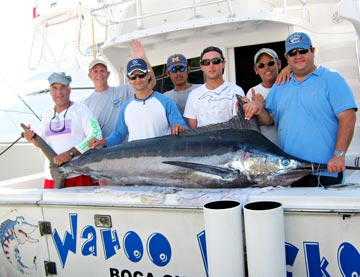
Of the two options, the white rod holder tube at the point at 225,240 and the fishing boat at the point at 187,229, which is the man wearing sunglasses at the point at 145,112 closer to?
the fishing boat at the point at 187,229

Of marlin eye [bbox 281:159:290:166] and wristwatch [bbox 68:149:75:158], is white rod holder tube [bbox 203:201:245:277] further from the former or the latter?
wristwatch [bbox 68:149:75:158]

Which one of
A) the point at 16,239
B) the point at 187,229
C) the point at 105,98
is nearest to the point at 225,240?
the point at 187,229

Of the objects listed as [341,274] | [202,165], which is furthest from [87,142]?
[341,274]

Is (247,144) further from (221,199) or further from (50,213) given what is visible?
(50,213)

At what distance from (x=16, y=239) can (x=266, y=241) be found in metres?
1.89

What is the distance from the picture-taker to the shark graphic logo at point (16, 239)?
9.23 ft

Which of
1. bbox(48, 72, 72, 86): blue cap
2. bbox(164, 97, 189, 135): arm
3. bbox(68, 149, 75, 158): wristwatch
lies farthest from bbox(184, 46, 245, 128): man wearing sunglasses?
bbox(48, 72, 72, 86): blue cap

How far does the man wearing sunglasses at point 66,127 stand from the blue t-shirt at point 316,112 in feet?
4.89

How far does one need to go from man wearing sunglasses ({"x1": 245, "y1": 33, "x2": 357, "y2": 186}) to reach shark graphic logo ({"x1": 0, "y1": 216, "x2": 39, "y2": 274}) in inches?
67.6

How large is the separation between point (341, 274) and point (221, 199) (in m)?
0.69

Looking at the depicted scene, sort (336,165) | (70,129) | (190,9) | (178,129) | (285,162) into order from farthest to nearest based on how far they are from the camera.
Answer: (190,9)
(70,129)
(178,129)
(285,162)
(336,165)

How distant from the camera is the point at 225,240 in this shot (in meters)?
1.96

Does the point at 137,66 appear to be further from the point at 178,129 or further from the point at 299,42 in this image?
the point at 299,42

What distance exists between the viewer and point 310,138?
244cm
